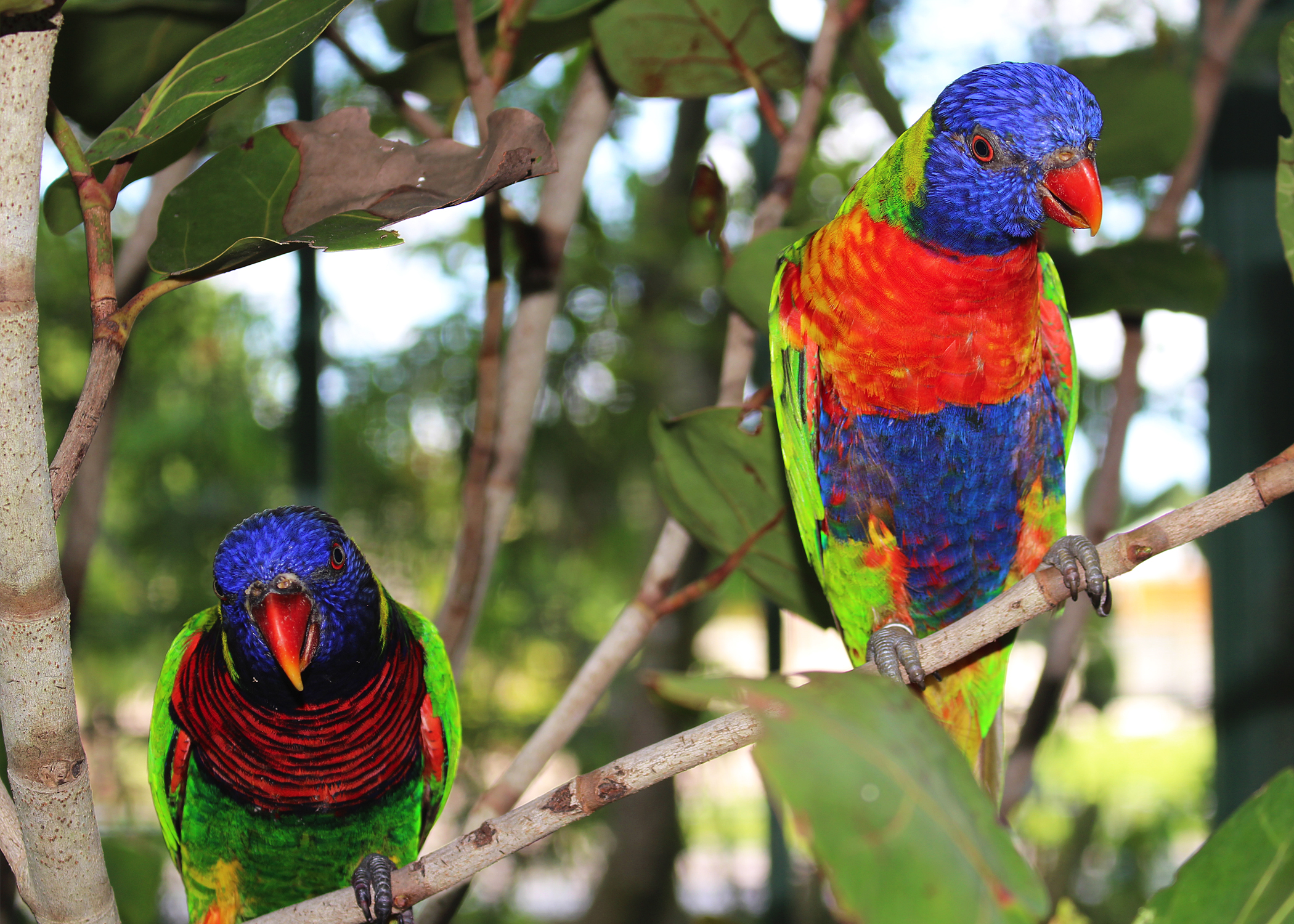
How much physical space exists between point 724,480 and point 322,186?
0.45 meters

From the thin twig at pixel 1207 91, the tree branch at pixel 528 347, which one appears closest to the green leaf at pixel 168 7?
the tree branch at pixel 528 347

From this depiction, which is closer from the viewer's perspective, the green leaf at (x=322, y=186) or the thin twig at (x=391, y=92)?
the green leaf at (x=322, y=186)

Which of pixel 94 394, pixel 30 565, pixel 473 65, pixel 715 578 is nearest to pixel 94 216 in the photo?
pixel 94 394

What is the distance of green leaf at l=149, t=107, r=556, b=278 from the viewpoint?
1.76 feet

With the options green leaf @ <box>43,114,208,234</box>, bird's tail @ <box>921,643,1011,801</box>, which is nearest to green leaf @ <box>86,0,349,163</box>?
green leaf @ <box>43,114,208,234</box>

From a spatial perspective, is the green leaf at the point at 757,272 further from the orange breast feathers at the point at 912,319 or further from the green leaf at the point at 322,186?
the green leaf at the point at 322,186

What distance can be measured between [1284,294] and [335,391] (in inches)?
82.4

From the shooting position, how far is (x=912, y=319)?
78 cm

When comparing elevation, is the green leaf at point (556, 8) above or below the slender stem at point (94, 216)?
above

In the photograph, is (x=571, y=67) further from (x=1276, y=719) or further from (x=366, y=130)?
(x=1276, y=719)

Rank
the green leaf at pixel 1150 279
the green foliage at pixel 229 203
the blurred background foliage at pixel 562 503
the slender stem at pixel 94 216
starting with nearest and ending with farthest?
the slender stem at pixel 94 216
the green foliage at pixel 229 203
the green leaf at pixel 1150 279
the blurred background foliage at pixel 562 503

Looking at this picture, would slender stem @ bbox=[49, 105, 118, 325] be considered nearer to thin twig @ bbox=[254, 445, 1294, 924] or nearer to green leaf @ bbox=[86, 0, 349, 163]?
green leaf @ bbox=[86, 0, 349, 163]

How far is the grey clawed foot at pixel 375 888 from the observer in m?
0.78

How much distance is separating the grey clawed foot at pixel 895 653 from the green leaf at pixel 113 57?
34.4 inches
